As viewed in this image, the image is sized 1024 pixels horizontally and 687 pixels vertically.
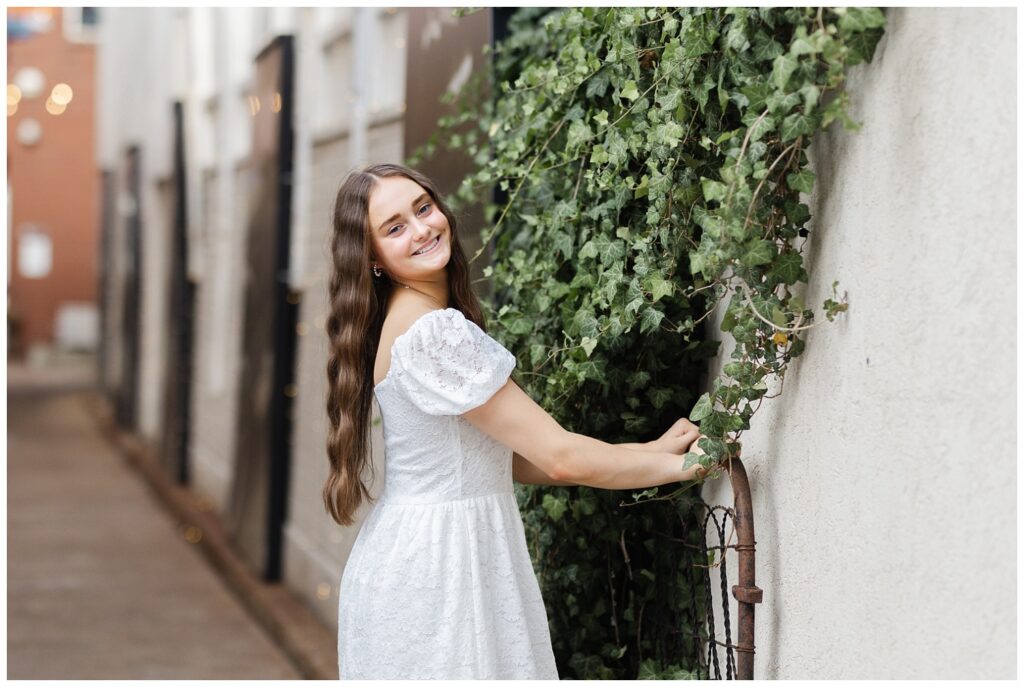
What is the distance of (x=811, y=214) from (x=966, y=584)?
73cm

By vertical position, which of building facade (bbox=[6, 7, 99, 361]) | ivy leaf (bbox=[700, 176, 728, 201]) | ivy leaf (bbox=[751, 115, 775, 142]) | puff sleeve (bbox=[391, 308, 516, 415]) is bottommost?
building facade (bbox=[6, 7, 99, 361])

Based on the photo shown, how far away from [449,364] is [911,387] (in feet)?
2.62

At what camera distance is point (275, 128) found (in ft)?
21.9

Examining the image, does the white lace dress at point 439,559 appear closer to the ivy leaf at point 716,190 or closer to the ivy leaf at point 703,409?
the ivy leaf at point 703,409

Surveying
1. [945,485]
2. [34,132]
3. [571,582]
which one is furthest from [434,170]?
[34,132]

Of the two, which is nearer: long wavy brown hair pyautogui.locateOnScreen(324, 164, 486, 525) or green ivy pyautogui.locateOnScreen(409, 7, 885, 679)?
green ivy pyautogui.locateOnScreen(409, 7, 885, 679)

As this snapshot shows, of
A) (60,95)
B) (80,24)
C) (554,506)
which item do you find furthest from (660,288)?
(80,24)

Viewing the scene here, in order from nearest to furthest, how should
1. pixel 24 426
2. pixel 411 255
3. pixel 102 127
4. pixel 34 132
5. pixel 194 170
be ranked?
pixel 411 255
pixel 194 170
pixel 24 426
pixel 102 127
pixel 34 132

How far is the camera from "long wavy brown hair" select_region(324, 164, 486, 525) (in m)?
2.51

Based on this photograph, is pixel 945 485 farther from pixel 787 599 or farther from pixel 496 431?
pixel 496 431

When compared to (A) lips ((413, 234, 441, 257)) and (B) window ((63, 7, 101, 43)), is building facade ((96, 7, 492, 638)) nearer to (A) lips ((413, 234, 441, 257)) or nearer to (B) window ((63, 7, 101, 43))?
(A) lips ((413, 234, 441, 257))

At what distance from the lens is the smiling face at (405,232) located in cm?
248

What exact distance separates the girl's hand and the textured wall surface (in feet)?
0.50

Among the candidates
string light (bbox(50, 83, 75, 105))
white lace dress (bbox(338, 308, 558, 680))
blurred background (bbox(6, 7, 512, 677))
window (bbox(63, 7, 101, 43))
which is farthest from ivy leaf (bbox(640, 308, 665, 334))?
string light (bbox(50, 83, 75, 105))
